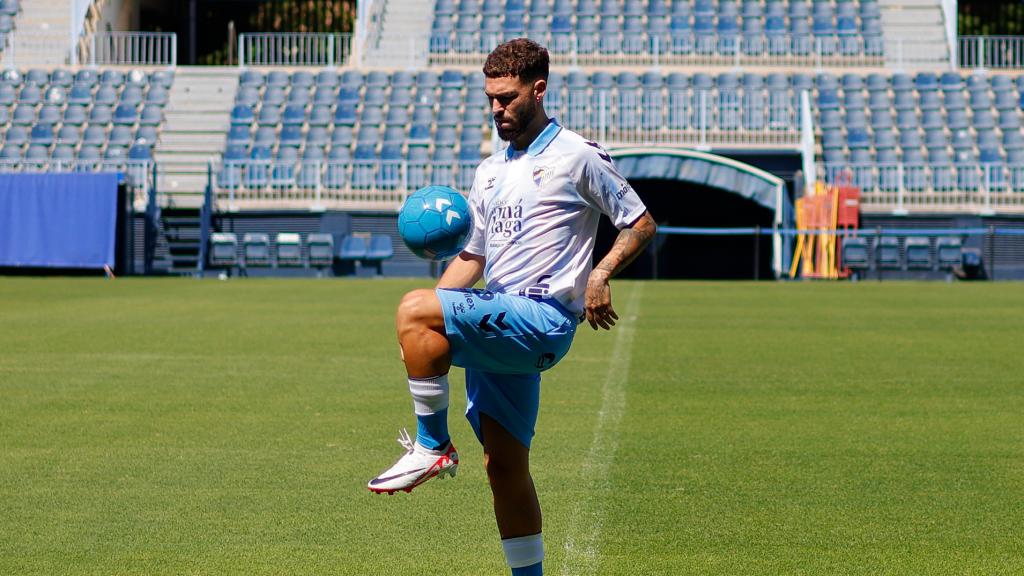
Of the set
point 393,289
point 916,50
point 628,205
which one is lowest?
point 393,289

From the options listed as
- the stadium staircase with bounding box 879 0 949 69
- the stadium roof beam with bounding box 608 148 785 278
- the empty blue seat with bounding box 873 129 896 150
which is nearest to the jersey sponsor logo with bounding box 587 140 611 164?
the stadium roof beam with bounding box 608 148 785 278

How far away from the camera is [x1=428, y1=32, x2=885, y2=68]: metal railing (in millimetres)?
36844

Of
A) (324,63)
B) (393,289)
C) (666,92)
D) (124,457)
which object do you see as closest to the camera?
(124,457)

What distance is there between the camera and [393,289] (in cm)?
2467

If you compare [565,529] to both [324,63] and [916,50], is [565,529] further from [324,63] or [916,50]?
[324,63]

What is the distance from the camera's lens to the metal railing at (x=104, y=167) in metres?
31.5

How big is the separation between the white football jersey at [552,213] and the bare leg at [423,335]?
0.40m

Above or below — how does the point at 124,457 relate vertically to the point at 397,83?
below

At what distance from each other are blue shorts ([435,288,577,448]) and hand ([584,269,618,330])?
136 millimetres

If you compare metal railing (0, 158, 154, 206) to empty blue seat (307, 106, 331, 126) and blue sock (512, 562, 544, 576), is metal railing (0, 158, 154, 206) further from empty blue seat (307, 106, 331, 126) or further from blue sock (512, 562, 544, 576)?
blue sock (512, 562, 544, 576)

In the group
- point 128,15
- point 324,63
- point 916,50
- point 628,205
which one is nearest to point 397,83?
point 324,63

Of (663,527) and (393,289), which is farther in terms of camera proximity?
(393,289)

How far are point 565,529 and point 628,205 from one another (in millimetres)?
1756

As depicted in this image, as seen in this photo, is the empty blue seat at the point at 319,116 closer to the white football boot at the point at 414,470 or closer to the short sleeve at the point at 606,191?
the short sleeve at the point at 606,191
